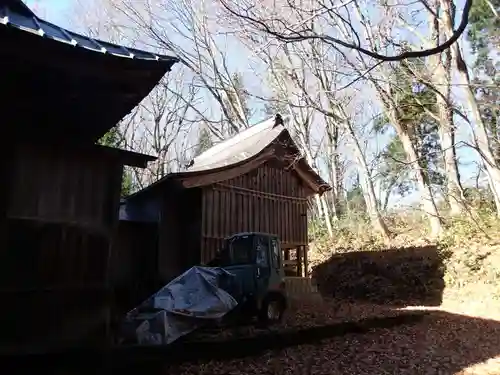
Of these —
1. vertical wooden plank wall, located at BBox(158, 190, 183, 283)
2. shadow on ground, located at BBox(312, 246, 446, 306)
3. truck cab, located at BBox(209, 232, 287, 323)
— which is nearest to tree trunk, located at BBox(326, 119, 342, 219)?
shadow on ground, located at BBox(312, 246, 446, 306)

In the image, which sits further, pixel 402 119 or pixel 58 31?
pixel 402 119

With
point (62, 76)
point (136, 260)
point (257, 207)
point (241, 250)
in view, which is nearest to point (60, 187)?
point (62, 76)

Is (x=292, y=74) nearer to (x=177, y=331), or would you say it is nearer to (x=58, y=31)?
(x=177, y=331)

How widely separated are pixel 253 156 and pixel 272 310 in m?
5.63

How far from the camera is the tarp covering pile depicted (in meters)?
6.72

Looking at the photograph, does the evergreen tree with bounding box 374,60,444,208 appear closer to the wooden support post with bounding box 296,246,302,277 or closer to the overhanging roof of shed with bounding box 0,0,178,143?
the wooden support post with bounding box 296,246,302,277

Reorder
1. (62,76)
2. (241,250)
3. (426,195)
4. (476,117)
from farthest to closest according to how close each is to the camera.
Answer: (426,195) → (476,117) → (241,250) → (62,76)

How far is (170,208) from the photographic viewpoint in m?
13.3

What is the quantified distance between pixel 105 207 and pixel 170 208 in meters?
7.93

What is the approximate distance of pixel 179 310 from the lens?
722 centimetres

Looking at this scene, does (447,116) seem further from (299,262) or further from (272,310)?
(272,310)

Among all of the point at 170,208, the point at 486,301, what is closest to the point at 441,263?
the point at 486,301

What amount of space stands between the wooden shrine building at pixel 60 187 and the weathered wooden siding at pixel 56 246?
0.03 ft

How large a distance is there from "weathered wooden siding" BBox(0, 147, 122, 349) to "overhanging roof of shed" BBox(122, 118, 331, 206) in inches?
266
